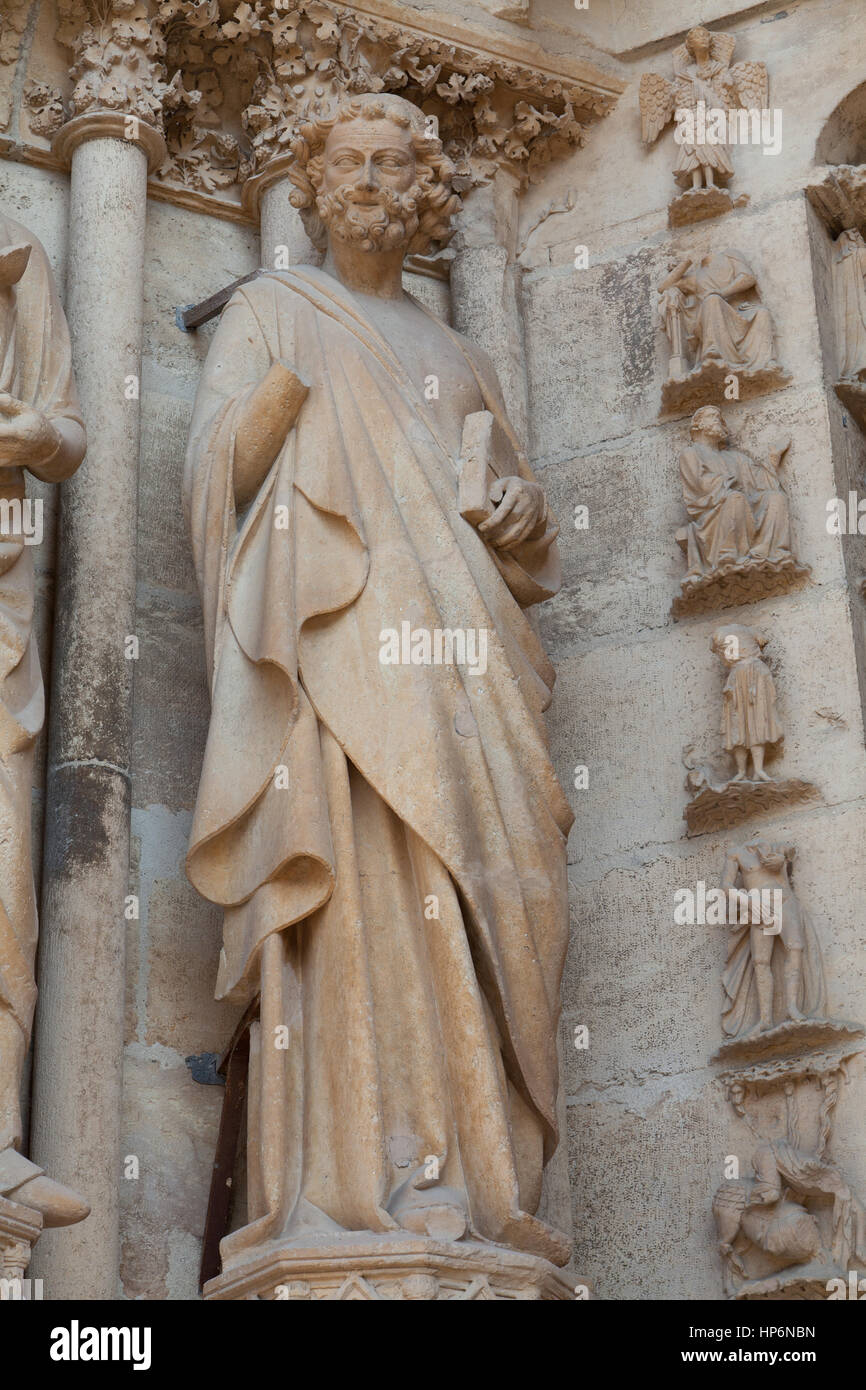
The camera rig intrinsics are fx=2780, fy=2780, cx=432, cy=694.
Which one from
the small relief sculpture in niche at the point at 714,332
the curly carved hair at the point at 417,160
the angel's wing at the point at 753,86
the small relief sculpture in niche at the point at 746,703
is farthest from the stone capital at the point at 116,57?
the small relief sculpture in niche at the point at 746,703

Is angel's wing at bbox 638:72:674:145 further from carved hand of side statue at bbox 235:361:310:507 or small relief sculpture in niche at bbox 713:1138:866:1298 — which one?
small relief sculpture in niche at bbox 713:1138:866:1298

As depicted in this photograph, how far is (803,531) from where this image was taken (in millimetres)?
6434

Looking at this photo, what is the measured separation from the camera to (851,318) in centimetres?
677

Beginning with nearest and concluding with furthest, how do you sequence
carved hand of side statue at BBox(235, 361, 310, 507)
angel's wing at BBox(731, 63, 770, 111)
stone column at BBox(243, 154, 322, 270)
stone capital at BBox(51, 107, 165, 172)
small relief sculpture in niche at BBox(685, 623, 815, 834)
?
carved hand of side statue at BBox(235, 361, 310, 507)
small relief sculpture in niche at BBox(685, 623, 815, 834)
stone capital at BBox(51, 107, 165, 172)
stone column at BBox(243, 154, 322, 270)
angel's wing at BBox(731, 63, 770, 111)

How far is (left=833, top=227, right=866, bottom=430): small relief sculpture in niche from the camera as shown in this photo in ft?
21.7

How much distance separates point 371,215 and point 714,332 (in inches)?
40.0

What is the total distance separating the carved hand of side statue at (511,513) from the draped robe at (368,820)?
0.05m

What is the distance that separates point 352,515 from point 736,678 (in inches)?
42.1

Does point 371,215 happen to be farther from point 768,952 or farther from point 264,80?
point 768,952

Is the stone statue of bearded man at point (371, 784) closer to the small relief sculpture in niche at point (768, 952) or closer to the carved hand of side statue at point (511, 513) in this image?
the carved hand of side statue at point (511, 513)

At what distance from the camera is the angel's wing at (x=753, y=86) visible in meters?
6.96

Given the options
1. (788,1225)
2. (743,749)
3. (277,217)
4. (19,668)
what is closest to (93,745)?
(19,668)

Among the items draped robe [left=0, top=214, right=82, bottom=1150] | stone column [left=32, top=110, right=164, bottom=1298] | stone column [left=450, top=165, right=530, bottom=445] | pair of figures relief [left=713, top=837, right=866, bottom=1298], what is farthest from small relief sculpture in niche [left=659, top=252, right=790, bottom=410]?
draped robe [left=0, top=214, right=82, bottom=1150]
